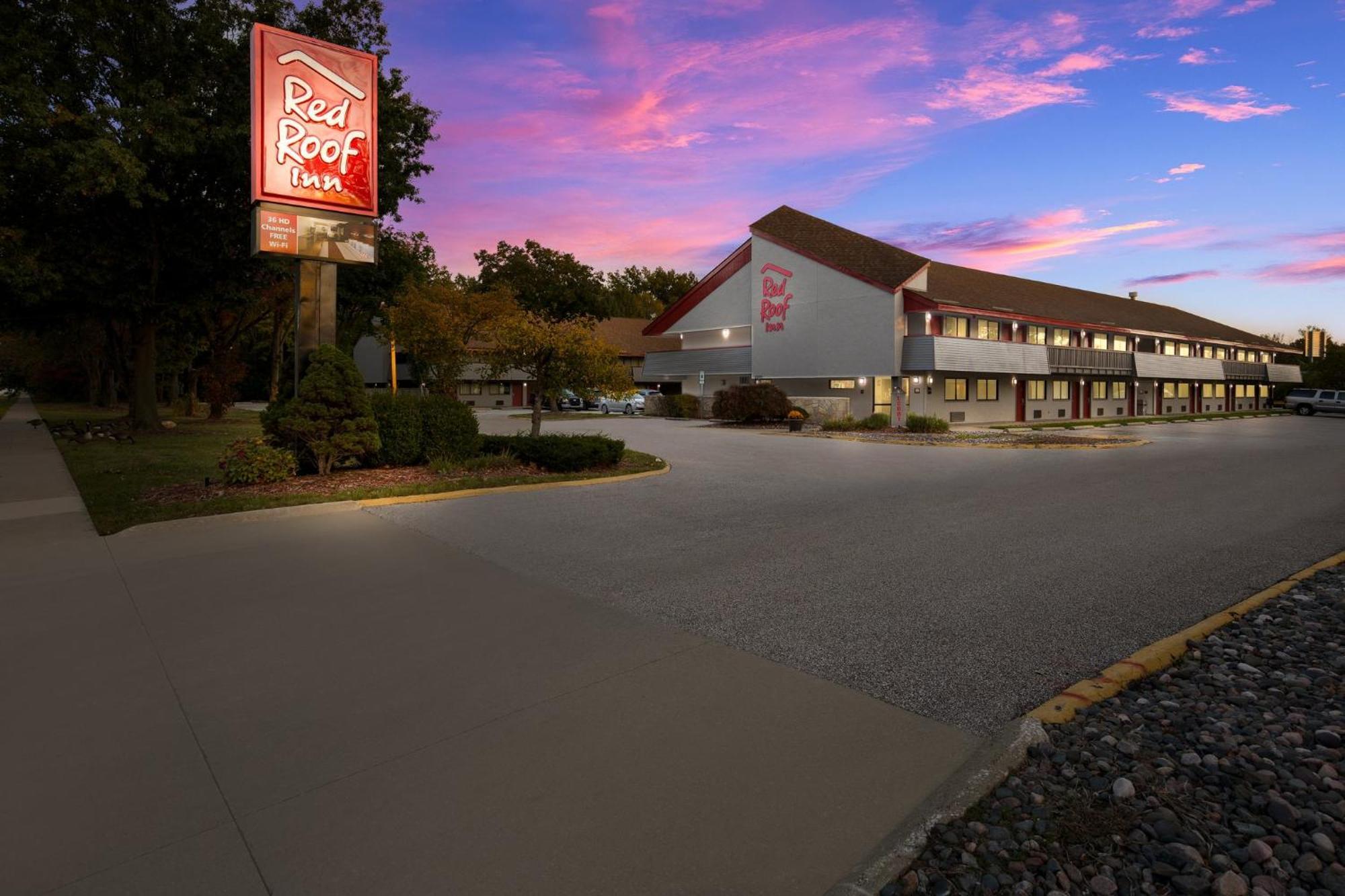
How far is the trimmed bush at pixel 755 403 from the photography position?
108ft

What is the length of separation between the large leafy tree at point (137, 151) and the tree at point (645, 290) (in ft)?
214

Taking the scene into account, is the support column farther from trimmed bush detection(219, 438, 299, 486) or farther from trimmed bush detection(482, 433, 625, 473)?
trimmed bush detection(482, 433, 625, 473)

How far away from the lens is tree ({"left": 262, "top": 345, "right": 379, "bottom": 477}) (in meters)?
12.7

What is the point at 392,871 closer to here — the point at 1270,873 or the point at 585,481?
the point at 1270,873

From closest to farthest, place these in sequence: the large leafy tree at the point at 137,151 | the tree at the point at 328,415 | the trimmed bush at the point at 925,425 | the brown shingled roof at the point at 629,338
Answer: the tree at the point at 328,415, the large leafy tree at the point at 137,151, the trimmed bush at the point at 925,425, the brown shingled roof at the point at 629,338

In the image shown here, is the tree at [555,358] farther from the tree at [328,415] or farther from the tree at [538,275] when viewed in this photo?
the tree at [538,275]

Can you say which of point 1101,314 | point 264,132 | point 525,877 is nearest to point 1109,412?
point 1101,314

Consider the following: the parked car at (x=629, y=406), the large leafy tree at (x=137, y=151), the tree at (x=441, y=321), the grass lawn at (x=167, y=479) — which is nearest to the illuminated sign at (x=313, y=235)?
the grass lawn at (x=167, y=479)

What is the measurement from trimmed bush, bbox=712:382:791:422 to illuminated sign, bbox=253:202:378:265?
68.7 ft

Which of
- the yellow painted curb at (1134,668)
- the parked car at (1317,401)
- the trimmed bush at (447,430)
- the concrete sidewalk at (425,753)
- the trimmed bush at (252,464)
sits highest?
the parked car at (1317,401)

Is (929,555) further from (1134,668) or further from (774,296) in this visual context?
(774,296)

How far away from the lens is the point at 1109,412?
47.1m

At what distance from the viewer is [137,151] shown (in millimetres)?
18641

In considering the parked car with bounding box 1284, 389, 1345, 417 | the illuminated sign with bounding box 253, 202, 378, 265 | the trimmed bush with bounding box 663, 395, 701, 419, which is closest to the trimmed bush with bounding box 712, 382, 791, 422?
the trimmed bush with bounding box 663, 395, 701, 419
